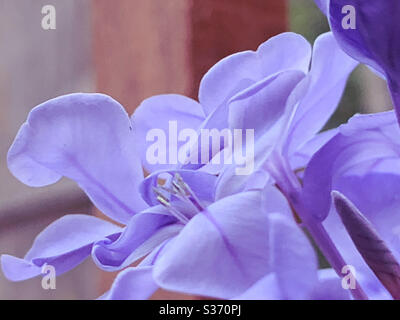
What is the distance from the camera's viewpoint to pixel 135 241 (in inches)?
8.8

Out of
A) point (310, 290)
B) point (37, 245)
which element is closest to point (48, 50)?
point (37, 245)

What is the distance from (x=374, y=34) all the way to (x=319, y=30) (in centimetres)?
38

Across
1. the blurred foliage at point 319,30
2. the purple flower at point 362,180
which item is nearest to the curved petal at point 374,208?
the purple flower at point 362,180

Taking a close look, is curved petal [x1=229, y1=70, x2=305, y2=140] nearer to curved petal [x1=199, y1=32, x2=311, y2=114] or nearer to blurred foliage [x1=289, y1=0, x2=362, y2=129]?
curved petal [x1=199, y1=32, x2=311, y2=114]

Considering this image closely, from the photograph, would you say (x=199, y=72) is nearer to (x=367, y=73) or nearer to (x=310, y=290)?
(x=367, y=73)

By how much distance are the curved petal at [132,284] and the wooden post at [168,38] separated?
351mm

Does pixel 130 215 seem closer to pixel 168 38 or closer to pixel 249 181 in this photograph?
pixel 249 181

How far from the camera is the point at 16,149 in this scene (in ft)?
0.78

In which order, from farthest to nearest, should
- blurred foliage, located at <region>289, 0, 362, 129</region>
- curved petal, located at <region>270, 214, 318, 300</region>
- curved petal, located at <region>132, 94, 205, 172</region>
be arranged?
blurred foliage, located at <region>289, 0, 362, 129</region> → curved petal, located at <region>132, 94, 205, 172</region> → curved petal, located at <region>270, 214, 318, 300</region>

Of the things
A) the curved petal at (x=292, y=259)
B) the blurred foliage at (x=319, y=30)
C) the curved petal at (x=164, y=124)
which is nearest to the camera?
the curved petal at (x=292, y=259)

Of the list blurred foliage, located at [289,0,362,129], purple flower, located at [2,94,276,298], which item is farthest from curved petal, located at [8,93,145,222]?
blurred foliage, located at [289,0,362,129]

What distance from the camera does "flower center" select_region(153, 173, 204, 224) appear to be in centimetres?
22

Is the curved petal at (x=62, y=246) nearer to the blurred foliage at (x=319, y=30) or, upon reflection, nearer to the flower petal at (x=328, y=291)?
the flower petal at (x=328, y=291)

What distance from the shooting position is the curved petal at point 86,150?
0.23 meters
